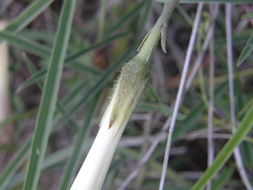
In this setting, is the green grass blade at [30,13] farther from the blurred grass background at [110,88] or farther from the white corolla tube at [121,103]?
the white corolla tube at [121,103]

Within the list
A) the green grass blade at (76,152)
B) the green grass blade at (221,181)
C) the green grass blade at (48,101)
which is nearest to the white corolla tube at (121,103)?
the green grass blade at (48,101)

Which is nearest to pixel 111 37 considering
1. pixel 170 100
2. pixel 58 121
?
pixel 58 121

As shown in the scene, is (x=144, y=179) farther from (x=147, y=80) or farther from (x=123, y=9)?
(x=147, y=80)

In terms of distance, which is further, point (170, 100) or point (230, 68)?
point (170, 100)

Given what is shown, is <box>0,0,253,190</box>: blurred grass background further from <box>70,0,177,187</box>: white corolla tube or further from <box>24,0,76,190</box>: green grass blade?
<box>70,0,177,187</box>: white corolla tube

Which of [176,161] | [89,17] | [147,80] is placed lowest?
[147,80]
